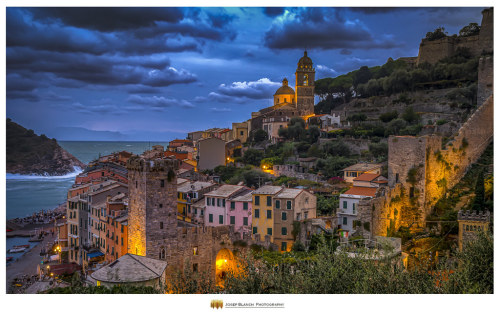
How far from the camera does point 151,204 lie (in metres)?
13.1

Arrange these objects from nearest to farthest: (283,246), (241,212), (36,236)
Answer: (283,246), (241,212), (36,236)

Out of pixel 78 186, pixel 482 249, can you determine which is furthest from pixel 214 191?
pixel 482 249

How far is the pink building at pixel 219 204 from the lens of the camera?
18000 mm

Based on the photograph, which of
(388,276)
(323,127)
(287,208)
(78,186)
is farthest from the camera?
(323,127)

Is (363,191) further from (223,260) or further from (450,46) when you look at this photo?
(450,46)

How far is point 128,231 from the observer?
13914 mm

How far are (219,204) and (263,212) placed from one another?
226 cm

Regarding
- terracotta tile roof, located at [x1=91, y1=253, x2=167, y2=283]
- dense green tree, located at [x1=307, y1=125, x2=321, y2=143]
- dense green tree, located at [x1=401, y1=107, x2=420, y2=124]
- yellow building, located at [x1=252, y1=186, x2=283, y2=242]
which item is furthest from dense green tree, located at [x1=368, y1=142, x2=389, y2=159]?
terracotta tile roof, located at [x1=91, y1=253, x2=167, y2=283]

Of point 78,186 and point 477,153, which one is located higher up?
point 477,153

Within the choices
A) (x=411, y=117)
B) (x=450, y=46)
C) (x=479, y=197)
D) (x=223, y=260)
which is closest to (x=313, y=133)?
(x=411, y=117)

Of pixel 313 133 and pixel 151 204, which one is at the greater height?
pixel 313 133

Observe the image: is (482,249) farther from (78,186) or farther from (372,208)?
(78,186)

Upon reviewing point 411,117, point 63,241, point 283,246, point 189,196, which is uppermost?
point 411,117
